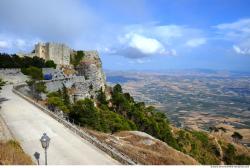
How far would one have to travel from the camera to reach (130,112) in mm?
53188

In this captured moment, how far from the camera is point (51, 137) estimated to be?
74.5 feet

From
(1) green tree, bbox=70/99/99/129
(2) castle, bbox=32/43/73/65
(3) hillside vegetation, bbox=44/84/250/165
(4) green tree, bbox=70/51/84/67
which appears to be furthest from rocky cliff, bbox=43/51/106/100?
(1) green tree, bbox=70/99/99/129

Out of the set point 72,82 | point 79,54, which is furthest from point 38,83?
point 79,54

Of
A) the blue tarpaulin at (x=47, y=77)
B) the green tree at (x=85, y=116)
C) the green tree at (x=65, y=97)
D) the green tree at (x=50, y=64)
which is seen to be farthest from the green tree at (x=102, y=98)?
the green tree at (x=85, y=116)

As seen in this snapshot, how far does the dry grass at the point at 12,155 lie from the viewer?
1597 centimetres

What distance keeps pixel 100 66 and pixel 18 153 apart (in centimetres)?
4624

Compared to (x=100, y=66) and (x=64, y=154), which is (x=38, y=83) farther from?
(x=64, y=154)

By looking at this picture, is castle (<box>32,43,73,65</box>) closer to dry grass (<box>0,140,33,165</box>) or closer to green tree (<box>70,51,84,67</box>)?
green tree (<box>70,51,84,67</box>)

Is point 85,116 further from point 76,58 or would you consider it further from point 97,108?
point 76,58

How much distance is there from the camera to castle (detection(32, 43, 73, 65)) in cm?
6500

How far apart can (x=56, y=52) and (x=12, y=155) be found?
163 feet

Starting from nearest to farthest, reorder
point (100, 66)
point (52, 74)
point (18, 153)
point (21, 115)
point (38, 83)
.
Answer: point (18, 153), point (21, 115), point (38, 83), point (52, 74), point (100, 66)

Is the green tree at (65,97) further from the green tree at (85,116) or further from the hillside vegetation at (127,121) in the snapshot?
the green tree at (85,116)

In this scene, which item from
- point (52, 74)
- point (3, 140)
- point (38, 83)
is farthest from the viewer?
point (52, 74)
